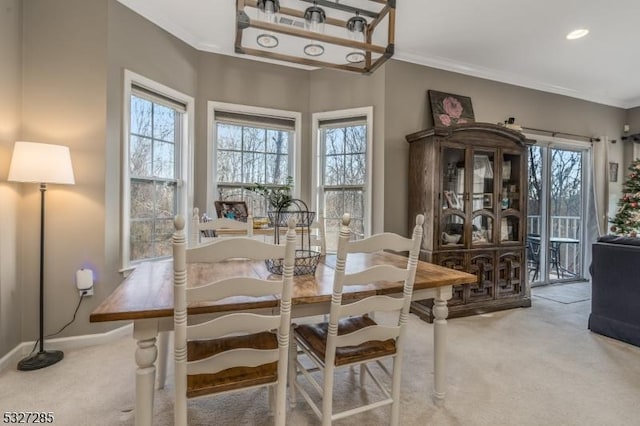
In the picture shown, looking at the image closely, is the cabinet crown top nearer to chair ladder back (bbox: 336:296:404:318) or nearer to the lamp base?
chair ladder back (bbox: 336:296:404:318)

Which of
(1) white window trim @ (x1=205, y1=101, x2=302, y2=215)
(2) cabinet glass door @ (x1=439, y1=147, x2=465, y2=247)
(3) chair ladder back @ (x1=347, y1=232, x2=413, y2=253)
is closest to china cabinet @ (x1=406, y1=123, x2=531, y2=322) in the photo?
(2) cabinet glass door @ (x1=439, y1=147, x2=465, y2=247)

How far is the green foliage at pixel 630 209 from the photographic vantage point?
472 centimetres

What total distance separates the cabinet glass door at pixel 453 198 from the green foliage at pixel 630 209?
318 cm

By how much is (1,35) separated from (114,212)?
1.35 metres

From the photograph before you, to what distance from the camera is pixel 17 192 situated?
7.79 ft

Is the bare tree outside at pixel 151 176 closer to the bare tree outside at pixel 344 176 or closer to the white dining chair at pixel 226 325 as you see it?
the bare tree outside at pixel 344 176

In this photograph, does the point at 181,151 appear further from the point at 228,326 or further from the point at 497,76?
the point at 497,76

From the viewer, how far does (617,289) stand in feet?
9.14

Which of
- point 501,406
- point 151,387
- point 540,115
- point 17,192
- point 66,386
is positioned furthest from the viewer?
point 540,115

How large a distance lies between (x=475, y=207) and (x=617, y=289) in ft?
4.42

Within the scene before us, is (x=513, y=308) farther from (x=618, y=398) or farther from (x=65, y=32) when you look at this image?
(x=65, y=32)

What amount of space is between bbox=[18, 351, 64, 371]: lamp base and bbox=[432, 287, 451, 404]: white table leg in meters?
2.59

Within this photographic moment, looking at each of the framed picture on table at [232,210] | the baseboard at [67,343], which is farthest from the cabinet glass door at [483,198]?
the baseboard at [67,343]

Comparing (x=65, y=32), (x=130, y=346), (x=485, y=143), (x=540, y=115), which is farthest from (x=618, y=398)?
(x=65, y=32)
